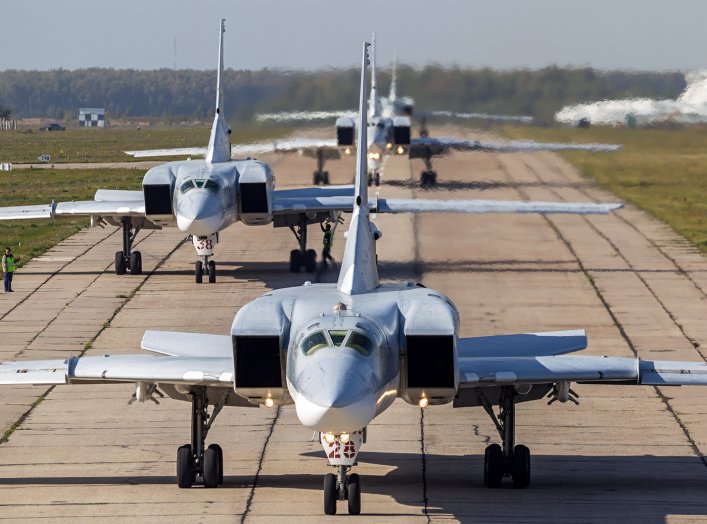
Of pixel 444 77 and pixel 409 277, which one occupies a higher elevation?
pixel 444 77

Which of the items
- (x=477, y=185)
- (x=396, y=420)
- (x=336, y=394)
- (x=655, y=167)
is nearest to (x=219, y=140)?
(x=396, y=420)

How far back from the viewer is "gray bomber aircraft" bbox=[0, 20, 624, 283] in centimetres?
4281

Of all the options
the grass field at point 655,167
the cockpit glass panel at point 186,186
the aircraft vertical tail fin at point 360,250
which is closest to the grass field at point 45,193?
the cockpit glass panel at point 186,186

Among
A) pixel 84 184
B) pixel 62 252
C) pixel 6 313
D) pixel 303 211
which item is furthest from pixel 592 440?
pixel 84 184

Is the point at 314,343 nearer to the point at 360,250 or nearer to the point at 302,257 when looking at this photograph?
the point at 360,250

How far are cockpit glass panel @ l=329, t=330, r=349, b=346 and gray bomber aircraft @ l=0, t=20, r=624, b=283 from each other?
23.0 meters

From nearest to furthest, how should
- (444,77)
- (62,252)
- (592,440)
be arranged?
1. (592,440)
2. (62,252)
3. (444,77)

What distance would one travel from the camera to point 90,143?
493ft

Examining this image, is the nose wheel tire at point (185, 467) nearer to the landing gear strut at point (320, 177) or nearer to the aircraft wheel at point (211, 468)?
the aircraft wheel at point (211, 468)

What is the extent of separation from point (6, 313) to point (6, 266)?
4.03 meters

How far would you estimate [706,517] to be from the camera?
66.2 ft

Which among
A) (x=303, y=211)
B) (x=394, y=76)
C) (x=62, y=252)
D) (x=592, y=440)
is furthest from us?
(x=394, y=76)

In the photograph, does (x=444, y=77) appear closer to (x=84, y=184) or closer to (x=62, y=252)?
(x=62, y=252)

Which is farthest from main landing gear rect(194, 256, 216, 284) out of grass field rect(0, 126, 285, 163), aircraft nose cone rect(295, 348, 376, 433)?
grass field rect(0, 126, 285, 163)
